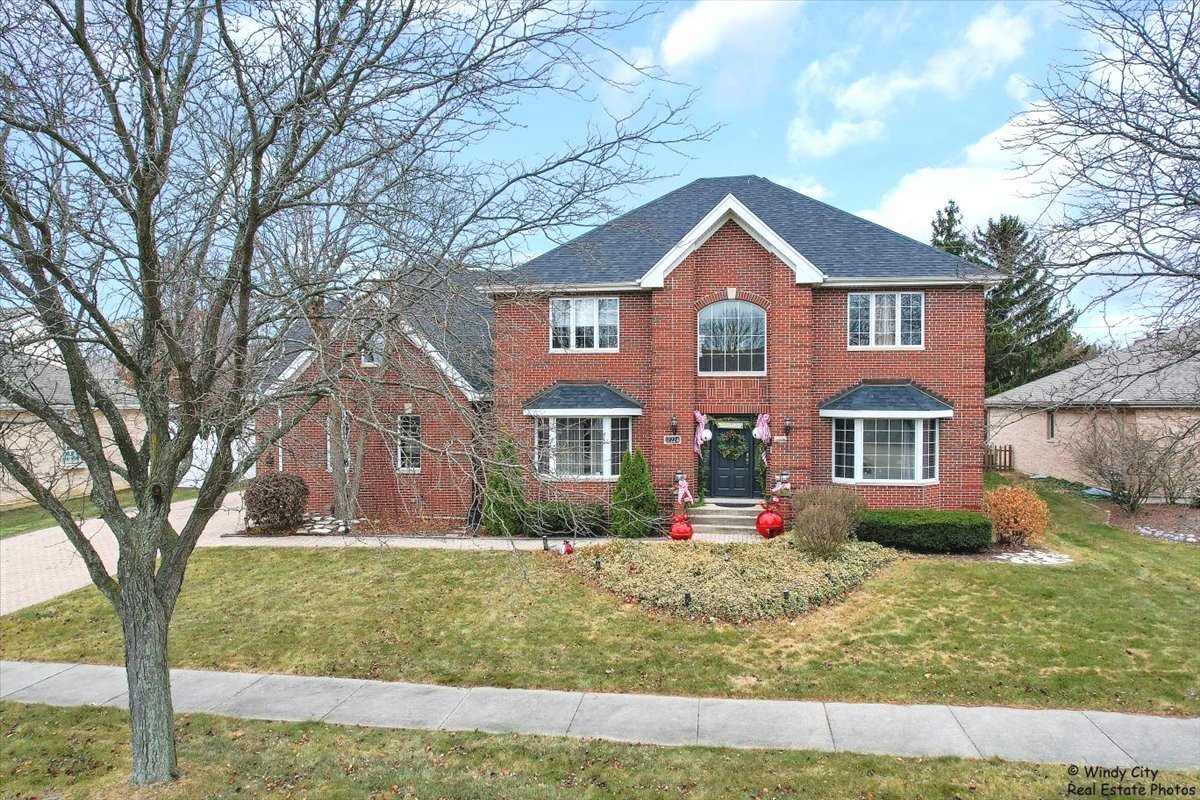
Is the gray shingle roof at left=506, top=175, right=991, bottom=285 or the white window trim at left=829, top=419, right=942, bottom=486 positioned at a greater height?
the gray shingle roof at left=506, top=175, right=991, bottom=285

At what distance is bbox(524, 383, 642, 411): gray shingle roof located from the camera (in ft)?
58.4

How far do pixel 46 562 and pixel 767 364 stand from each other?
17328mm

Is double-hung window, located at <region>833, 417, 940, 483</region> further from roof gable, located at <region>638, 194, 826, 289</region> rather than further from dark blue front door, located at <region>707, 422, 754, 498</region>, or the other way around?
roof gable, located at <region>638, 194, 826, 289</region>

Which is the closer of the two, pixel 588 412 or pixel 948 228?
pixel 588 412

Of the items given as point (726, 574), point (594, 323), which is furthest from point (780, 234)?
point (726, 574)

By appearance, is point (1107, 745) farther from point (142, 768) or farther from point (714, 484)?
point (714, 484)

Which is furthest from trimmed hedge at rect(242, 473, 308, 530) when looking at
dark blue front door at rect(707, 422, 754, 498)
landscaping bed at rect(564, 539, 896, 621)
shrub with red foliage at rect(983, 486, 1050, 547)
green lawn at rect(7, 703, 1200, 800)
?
shrub with red foliage at rect(983, 486, 1050, 547)

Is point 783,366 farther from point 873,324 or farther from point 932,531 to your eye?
point 932,531

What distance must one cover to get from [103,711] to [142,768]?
8.10ft

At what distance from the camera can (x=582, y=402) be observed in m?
17.9

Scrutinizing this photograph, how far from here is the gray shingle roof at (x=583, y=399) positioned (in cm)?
1781

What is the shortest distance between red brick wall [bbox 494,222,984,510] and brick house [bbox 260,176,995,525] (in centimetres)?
3

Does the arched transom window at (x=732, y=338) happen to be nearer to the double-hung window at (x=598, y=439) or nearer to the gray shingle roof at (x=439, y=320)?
the double-hung window at (x=598, y=439)

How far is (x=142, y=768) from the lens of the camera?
21.2 ft
